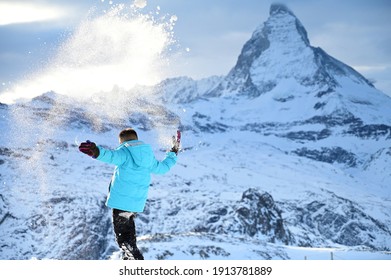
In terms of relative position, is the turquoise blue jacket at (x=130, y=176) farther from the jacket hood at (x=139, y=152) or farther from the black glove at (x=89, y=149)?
the black glove at (x=89, y=149)

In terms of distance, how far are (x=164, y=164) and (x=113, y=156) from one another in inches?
43.5

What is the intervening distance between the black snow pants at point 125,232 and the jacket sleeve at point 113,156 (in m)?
0.79

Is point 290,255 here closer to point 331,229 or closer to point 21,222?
point 21,222

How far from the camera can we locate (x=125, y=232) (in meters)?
8.14

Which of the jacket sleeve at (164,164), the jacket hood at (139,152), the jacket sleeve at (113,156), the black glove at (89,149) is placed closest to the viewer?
the black glove at (89,149)

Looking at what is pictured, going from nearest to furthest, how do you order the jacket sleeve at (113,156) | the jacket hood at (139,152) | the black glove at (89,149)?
1. the black glove at (89,149)
2. the jacket sleeve at (113,156)
3. the jacket hood at (139,152)

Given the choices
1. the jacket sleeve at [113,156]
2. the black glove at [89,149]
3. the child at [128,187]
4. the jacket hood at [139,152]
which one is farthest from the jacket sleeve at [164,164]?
the black glove at [89,149]

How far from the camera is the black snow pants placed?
8.12 metres

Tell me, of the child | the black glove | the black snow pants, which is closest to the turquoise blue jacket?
the child

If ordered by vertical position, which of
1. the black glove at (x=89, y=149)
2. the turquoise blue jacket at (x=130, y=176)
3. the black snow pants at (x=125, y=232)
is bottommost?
the black snow pants at (x=125, y=232)

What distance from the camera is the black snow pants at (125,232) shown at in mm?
8125

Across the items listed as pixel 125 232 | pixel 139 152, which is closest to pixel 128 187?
pixel 139 152
